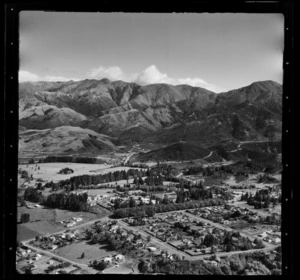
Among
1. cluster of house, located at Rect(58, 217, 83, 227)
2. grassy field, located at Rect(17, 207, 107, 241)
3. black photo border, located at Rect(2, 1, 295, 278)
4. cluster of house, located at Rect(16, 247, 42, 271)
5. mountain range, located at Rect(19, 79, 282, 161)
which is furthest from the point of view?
mountain range, located at Rect(19, 79, 282, 161)

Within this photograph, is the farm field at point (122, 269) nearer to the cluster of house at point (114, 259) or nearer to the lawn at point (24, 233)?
the cluster of house at point (114, 259)

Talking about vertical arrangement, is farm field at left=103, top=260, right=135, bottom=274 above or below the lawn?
below

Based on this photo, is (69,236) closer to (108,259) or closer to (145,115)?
(108,259)

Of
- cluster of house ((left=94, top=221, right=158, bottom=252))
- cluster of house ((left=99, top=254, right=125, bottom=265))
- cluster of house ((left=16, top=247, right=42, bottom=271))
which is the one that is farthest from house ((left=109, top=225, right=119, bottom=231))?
cluster of house ((left=16, top=247, right=42, bottom=271))

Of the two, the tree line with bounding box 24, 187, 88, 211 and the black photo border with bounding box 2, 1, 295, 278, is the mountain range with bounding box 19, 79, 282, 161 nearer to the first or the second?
the black photo border with bounding box 2, 1, 295, 278
